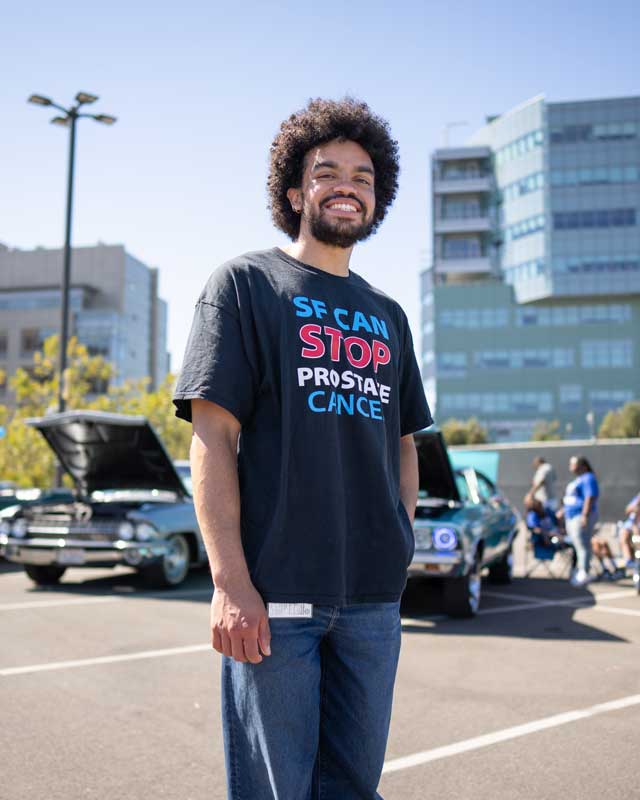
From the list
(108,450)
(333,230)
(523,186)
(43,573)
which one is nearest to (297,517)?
(333,230)

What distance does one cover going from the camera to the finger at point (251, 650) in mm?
1810

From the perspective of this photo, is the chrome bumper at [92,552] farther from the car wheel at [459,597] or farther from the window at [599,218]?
the window at [599,218]

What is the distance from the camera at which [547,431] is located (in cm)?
8650

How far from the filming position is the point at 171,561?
9820 millimetres

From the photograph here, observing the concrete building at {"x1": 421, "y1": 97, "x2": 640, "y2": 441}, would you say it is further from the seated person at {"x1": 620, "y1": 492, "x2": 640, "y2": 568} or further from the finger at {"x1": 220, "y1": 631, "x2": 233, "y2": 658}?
the finger at {"x1": 220, "y1": 631, "x2": 233, "y2": 658}

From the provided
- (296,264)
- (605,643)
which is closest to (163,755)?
(296,264)

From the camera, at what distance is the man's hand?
1.81 metres

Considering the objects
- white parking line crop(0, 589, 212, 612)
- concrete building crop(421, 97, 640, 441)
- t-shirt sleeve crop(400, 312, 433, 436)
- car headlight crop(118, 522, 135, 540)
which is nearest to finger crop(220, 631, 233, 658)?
t-shirt sleeve crop(400, 312, 433, 436)

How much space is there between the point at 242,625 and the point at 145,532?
7837mm

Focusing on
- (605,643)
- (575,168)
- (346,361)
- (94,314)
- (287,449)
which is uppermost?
(575,168)

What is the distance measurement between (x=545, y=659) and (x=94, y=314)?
97461 mm

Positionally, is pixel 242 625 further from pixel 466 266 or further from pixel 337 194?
pixel 466 266

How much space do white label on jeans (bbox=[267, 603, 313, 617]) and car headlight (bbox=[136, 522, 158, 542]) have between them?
7752mm

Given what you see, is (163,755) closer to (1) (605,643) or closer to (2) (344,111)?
(2) (344,111)
